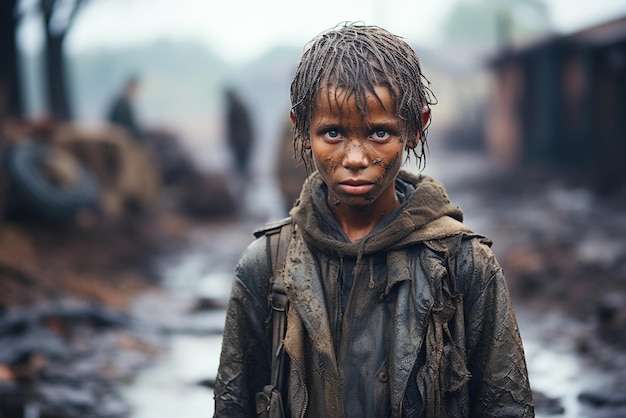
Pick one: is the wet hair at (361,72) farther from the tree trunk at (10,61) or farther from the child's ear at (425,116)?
the tree trunk at (10,61)

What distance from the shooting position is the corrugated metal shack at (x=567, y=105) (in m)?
15.2

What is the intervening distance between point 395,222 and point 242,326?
0.52 meters

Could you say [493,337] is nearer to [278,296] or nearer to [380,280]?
[380,280]

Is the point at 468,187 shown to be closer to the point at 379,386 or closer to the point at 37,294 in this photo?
the point at 37,294

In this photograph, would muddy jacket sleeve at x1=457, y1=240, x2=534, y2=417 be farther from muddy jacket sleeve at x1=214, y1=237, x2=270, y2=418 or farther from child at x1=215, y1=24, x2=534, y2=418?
muddy jacket sleeve at x1=214, y1=237, x2=270, y2=418

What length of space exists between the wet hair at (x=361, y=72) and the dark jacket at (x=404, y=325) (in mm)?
258

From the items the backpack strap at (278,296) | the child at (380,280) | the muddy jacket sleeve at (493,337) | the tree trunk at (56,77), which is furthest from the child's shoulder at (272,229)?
the tree trunk at (56,77)

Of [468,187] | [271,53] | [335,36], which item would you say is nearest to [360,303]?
[335,36]

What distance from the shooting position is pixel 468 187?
1695 cm

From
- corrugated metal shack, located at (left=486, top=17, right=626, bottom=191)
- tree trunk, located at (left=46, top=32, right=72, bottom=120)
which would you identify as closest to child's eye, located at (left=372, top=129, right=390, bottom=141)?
corrugated metal shack, located at (left=486, top=17, right=626, bottom=191)

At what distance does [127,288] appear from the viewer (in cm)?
870

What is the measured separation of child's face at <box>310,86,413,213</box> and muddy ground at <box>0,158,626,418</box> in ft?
10.1

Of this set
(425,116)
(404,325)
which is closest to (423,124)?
(425,116)

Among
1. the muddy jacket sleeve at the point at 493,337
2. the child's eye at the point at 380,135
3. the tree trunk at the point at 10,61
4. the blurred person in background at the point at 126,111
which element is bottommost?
the muddy jacket sleeve at the point at 493,337
